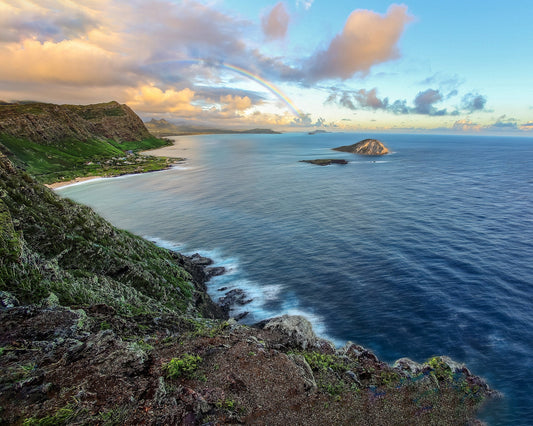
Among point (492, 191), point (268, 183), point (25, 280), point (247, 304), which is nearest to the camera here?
point (25, 280)

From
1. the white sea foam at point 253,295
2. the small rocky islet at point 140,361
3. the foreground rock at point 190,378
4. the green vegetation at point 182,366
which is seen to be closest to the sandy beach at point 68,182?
the white sea foam at point 253,295

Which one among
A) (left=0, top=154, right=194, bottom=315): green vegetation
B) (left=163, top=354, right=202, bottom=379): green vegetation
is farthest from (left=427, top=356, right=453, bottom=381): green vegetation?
(left=0, top=154, right=194, bottom=315): green vegetation

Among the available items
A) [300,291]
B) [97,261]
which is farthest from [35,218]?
[300,291]

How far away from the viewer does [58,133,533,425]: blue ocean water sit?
99.0ft

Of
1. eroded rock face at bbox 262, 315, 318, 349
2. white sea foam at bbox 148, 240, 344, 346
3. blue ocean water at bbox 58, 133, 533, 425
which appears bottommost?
white sea foam at bbox 148, 240, 344, 346

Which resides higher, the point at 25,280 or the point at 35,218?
the point at 35,218

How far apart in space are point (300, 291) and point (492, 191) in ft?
299

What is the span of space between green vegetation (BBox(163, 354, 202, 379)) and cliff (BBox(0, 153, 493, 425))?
0.07 metres

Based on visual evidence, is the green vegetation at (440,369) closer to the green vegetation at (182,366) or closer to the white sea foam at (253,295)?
the white sea foam at (253,295)

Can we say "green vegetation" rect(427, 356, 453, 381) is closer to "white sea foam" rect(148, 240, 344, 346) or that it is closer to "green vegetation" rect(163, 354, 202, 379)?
"white sea foam" rect(148, 240, 344, 346)

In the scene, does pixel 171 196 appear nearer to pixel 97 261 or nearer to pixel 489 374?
pixel 97 261

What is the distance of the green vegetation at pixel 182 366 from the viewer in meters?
16.2

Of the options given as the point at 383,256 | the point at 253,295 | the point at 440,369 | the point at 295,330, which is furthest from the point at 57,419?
the point at 383,256

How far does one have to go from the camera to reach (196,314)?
103ft
